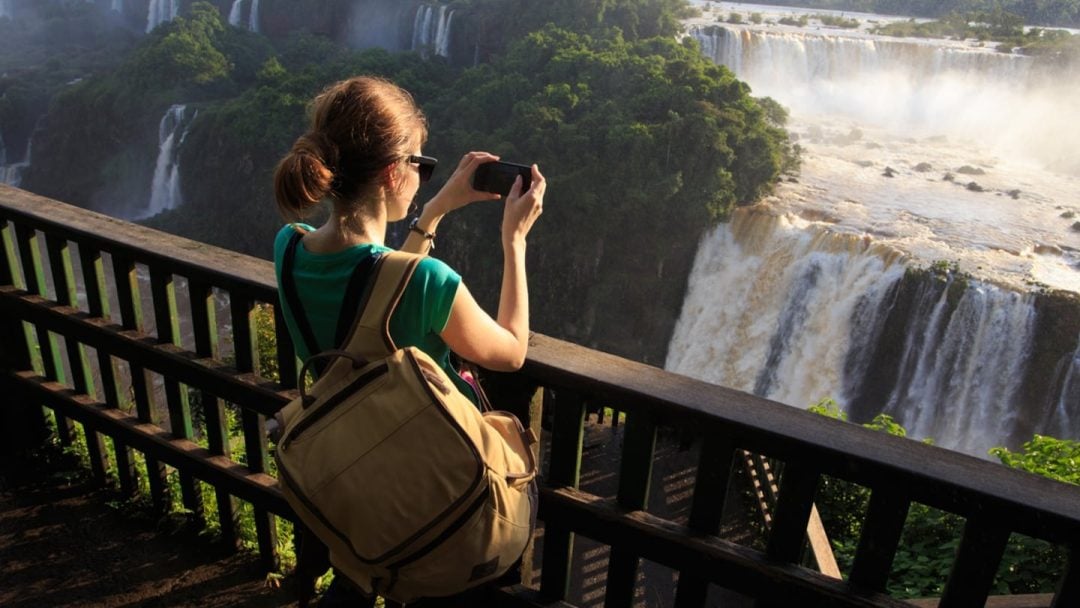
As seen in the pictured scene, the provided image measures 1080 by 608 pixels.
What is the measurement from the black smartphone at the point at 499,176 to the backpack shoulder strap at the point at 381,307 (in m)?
0.32

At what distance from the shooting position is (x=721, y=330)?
21188 millimetres

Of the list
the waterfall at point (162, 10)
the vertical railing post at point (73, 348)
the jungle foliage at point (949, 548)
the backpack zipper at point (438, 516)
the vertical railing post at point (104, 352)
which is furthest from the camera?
the waterfall at point (162, 10)

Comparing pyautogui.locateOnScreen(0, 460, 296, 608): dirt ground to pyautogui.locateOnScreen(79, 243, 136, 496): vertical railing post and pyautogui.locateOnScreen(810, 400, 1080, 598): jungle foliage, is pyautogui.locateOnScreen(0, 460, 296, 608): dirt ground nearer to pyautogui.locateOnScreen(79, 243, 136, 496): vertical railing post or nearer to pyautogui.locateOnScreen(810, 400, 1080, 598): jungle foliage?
pyautogui.locateOnScreen(79, 243, 136, 496): vertical railing post

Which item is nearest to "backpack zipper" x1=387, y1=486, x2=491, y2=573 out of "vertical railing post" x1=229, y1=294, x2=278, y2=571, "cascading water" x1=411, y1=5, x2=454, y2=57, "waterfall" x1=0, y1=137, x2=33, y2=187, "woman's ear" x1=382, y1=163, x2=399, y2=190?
"woman's ear" x1=382, y1=163, x2=399, y2=190

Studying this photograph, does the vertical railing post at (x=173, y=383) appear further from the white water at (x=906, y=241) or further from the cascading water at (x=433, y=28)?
the cascading water at (x=433, y=28)

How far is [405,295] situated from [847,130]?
3105 cm

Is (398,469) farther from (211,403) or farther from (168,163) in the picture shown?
(168,163)

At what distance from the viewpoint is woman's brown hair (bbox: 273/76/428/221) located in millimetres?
1531

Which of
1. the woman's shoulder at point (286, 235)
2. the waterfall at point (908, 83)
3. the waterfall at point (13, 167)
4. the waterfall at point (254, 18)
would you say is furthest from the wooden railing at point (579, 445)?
the waterfall at point (254, 18)

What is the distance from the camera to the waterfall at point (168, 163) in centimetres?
3328

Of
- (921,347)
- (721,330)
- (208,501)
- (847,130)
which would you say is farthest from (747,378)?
(208,501)

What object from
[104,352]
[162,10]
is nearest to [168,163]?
[162,10]

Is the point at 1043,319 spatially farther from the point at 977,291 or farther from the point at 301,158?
the point at 301,158

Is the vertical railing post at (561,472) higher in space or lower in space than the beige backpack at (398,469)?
lower
